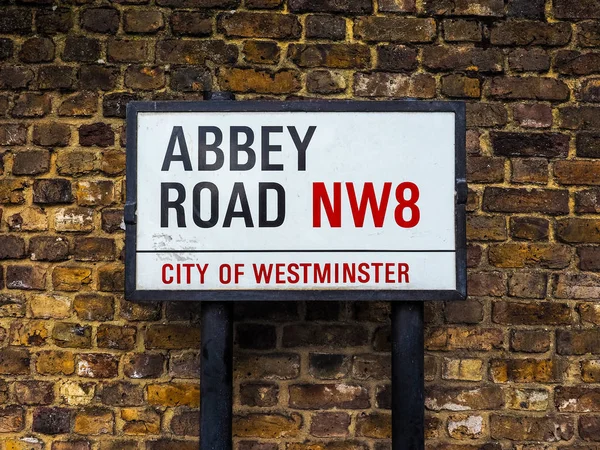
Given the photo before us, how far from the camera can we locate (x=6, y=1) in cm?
180

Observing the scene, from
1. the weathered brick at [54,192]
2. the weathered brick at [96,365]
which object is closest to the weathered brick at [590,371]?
the weathered brick at [96,365]

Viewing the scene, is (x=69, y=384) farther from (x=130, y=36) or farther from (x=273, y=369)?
(x=130, y=36)

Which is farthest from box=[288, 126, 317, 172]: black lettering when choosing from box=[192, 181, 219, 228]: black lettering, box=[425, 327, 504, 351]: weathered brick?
box=[425, 327, 504, 351]: weathered brick

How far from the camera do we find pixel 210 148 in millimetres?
1448

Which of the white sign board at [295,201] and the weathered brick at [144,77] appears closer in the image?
the white sign board at [295,201]

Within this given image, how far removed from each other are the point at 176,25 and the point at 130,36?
0.15 meters

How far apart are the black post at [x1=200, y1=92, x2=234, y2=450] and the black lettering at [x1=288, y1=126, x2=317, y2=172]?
42 centimetres

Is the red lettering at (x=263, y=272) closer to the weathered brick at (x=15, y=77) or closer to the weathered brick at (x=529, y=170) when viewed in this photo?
the weathered brick at (x=529, y=170)

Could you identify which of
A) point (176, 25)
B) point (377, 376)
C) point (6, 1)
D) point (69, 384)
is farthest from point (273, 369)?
point (6, 1)

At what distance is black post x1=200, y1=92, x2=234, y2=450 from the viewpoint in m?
1.44

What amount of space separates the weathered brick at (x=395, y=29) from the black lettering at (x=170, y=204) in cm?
80

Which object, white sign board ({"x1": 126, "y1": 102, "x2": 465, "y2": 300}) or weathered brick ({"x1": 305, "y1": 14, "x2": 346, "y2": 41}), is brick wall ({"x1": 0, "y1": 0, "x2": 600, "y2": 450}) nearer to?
weathered brick ({"x1": 305, "y1": 14, "x2": 346, "y2": 41})

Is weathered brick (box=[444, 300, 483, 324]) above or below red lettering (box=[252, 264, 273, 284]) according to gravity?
below

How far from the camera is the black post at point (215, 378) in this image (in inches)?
56.8
